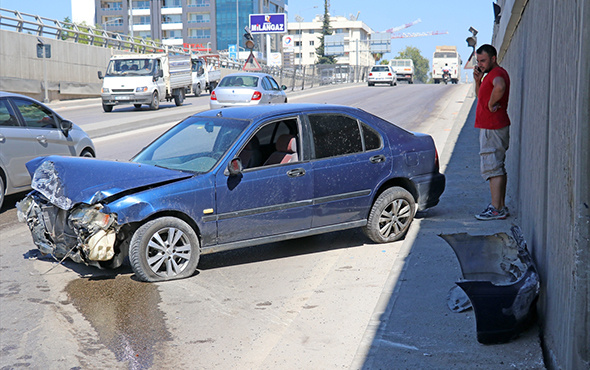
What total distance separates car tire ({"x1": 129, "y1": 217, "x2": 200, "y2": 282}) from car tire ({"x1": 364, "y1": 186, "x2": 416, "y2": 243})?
2039mm

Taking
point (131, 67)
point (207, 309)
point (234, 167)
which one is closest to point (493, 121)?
point (234, 167)

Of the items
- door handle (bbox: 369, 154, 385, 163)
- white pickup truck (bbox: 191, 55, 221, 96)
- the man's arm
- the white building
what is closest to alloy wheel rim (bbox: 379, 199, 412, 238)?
door handle (bbox: 369, 154, 385, 163)

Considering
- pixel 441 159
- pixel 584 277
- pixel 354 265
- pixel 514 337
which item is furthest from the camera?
pixel 441 159

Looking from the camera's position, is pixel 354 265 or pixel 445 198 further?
pixel 445 198

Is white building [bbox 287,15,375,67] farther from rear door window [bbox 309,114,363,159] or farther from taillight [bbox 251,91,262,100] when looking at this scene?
rear door window [bbox 309,114,363,159]

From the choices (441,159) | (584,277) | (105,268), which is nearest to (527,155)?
(584,277)

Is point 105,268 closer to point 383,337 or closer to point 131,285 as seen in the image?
point 131,285

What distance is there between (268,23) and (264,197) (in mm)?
78299

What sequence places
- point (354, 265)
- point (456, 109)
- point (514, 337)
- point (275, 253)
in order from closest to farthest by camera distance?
point (514, 337), point (354, 265), point (275, 253), point (456, 109)

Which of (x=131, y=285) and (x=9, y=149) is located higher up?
(x=9, y=149)

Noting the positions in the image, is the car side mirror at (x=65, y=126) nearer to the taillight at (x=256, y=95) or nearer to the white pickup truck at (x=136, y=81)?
the taillight at (x=256, y=95)

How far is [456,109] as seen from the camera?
87.0 feet

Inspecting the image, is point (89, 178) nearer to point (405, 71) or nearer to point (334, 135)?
point (334, 135)

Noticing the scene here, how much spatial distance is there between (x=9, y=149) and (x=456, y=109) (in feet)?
66.8
